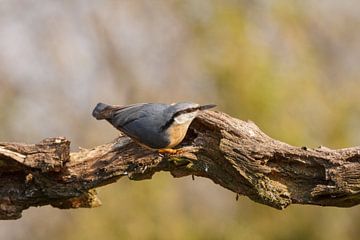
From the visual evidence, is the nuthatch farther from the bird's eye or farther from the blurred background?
the blurred background

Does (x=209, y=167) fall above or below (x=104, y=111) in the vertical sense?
below

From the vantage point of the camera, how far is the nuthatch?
7.11 ft

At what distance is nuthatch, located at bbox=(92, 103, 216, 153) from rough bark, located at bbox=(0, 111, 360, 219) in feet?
0.20

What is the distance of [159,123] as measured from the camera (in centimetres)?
224

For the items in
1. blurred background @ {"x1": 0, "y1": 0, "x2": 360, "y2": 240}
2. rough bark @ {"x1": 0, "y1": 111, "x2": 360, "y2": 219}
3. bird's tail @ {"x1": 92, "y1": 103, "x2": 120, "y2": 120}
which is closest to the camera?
rough bark @ {"x1": 0, "y1": 111, "x2": 360, "y2": 219}

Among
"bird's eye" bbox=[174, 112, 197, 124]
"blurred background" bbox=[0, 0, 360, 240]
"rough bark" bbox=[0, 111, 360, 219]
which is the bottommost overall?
"rough bark" bbox=[0, 111, 360, 219]

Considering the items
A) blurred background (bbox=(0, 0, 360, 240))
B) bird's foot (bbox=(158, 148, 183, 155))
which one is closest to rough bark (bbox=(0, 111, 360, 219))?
bird's foot (bbox=(158, 148, 183, 155))

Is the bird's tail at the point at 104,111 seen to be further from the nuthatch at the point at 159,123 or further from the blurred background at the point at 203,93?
the blurred background at the point at 203,93

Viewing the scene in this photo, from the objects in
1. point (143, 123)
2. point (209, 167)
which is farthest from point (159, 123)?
point (209, 167)

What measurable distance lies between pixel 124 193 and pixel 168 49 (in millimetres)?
1347

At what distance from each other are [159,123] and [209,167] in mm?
207

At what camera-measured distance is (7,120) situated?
18.5 feet

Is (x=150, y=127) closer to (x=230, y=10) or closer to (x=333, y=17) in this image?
(x=230, y=10)

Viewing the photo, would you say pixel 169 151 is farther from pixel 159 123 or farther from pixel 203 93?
pixel 203 93
